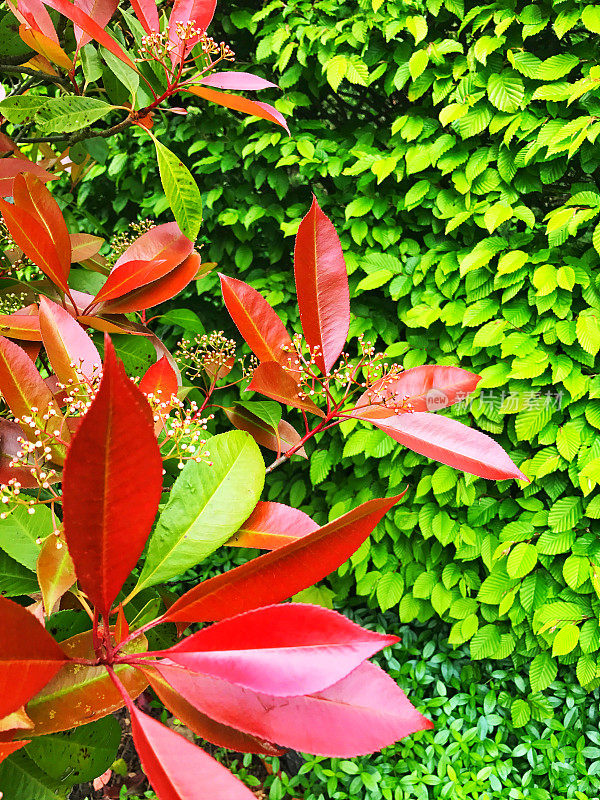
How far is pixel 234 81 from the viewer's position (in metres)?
0.85

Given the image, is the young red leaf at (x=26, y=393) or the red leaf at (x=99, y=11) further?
the red leaf at (x=99, y=11)

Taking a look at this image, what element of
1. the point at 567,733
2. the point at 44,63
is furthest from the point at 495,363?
the point at 44,63

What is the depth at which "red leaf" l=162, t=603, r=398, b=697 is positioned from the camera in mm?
330

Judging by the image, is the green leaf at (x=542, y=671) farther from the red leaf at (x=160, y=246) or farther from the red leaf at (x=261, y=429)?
the red leaf at (x=160, y=246)

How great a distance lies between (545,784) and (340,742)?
2.37 m

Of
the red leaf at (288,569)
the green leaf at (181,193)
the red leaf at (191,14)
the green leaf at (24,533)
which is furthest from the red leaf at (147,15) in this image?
the red leaf at (288,569)

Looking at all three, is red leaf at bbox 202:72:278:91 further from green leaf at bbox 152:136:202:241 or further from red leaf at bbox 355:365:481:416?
red leaf at bbox 355:365:481:416

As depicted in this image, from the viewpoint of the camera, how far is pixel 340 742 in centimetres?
36

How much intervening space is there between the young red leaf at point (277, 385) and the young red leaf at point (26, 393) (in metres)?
0.22

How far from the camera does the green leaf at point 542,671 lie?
7.21ft

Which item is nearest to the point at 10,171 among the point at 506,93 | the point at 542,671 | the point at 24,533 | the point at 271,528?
the point at 24,533

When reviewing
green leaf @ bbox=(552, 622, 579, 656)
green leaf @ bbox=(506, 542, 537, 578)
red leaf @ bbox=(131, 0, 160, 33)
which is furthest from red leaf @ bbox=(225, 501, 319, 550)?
green leaf @ bbox=(552, 622, 579, 656)

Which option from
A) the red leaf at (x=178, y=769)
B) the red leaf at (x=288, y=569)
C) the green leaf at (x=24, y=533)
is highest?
the red leaf at (x=288, y=569)

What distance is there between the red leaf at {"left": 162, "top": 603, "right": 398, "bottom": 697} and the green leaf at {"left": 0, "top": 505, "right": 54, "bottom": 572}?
30 cm
